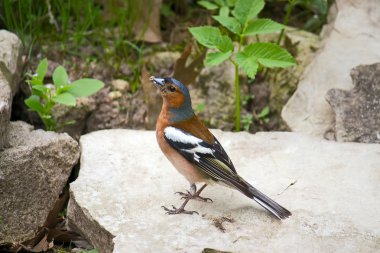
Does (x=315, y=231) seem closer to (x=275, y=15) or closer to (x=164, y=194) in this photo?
(x=164, y=194)

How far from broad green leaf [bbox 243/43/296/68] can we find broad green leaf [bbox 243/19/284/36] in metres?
0.12

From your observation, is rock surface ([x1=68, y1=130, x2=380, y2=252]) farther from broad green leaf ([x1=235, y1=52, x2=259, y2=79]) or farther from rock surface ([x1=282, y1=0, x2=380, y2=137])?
broad green leaf ([x1=235, y1=52, x2=259, y2=79])

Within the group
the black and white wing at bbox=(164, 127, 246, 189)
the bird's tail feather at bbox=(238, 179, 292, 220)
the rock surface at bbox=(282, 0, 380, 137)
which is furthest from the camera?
the rock surface at bbox=(282, 0, 380, 137)

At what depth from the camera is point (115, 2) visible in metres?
6.70

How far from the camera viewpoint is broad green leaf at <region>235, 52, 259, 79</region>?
4953mm

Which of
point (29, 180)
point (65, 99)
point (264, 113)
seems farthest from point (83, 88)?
point (264, 113)

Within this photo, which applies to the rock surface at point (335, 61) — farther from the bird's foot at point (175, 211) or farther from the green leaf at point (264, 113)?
the bird's foot at point (175, 211)

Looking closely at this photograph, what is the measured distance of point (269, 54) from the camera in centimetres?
513

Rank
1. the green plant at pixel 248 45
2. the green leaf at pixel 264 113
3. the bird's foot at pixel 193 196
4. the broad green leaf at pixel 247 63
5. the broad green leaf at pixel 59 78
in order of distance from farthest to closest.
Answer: the green leaf at pixel 264 113 < the broad green leaf at pixel 59 78 < the green plant at pixel 248 45 < the broad green leaf at pixel 247 63 < the bird's foot at pixel 193 196

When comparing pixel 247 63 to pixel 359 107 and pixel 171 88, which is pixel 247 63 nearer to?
pixel 171 88

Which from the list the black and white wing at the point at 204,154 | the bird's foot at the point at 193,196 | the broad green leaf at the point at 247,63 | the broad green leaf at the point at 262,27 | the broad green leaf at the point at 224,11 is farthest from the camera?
the broad green leaf at the point at 224,11

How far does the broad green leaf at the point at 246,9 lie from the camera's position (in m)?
5.23

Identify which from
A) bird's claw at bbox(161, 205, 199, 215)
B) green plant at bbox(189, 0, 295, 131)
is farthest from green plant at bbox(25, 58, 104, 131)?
bird's claw at bbox(161, 205, 199, 215)

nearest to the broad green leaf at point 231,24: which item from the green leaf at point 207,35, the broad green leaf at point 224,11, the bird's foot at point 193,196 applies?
the green leaf at point 207,35
